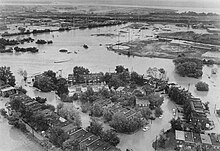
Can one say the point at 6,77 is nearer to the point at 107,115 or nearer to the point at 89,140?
the point at 107,115

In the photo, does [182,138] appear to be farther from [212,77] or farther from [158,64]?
[158,64]

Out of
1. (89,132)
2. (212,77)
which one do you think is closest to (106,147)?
(89,132)

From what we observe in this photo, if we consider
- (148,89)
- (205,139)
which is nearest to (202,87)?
(148,89)

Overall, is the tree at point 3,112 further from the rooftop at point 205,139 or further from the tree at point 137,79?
the rooftop at point 205,139

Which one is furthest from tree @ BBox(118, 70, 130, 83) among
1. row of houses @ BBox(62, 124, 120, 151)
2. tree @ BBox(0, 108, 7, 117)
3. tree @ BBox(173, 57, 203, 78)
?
tree @ BBox(0, 108, 7, 117)

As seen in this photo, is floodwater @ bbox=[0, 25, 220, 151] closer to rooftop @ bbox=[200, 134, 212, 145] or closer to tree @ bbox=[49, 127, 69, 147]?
tree @ bbox=[49, 127, 69, 147]

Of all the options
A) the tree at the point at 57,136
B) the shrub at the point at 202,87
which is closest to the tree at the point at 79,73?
the tree at the point at 57,136
